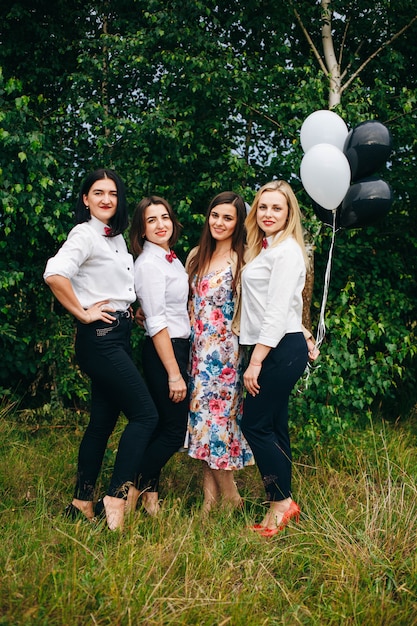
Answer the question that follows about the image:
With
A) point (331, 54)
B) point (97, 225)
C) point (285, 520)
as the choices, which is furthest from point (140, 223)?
point (331, 54)

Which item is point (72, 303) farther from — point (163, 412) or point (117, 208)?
point (163, 412)

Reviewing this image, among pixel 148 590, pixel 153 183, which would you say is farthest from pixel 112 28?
pixel 148 590

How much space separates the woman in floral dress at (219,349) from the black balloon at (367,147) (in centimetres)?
89

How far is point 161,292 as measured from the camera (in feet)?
9.61

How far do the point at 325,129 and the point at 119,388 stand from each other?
210 centimetres

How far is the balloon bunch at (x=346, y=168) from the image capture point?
345cm

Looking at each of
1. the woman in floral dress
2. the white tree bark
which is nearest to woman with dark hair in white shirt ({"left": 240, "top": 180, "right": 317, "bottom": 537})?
the woman in floral dress

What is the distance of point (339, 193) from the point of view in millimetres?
3525

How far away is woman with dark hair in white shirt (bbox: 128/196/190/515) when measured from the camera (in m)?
2.94

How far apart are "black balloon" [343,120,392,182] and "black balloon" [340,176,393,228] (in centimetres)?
9

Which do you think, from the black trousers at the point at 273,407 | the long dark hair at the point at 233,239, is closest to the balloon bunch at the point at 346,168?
the long dark hair at the point at 233,239

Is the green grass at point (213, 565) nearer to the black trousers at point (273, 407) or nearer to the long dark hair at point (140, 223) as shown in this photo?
the black trousers at point (273, 407)

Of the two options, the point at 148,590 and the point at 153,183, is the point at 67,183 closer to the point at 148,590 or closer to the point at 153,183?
the point at 153,183

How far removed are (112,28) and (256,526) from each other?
165 inches
